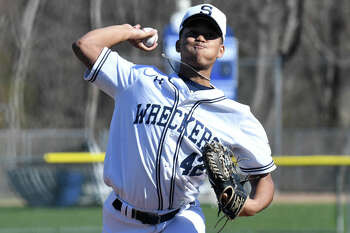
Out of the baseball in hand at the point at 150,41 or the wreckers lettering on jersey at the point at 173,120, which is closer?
the wreckers lettering on jersey at the point at 173,120

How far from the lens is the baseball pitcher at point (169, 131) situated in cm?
352

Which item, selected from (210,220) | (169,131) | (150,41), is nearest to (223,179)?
(169,131)

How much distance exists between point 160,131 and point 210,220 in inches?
267

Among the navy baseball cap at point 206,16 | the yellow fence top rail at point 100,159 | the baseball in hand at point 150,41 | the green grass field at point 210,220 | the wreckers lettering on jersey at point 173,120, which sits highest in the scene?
the navy baseball cap at point 206,16

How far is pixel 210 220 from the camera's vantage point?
33.2 feet

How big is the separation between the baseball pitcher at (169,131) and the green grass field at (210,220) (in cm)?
588

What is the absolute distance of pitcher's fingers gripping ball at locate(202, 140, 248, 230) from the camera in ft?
Answer: 10.9

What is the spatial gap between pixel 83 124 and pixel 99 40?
17616 millimetres

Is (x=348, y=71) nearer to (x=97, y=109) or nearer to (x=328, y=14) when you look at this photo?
(x=328, y=14)

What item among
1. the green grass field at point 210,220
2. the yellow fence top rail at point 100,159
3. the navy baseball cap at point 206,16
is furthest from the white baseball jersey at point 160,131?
the yellow fence top rail at point 100,159

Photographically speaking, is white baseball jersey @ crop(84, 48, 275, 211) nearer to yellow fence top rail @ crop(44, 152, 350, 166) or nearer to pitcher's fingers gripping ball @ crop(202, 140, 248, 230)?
pitcher's fingers gripping ball @ crop(202, 140, 248, 230)

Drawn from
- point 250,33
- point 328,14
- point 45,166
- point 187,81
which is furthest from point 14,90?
point 187,81

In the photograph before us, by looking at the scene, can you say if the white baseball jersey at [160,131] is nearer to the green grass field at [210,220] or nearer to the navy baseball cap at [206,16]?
the navy baseball cap at [206,16]

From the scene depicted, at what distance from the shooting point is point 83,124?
21.0 metres
